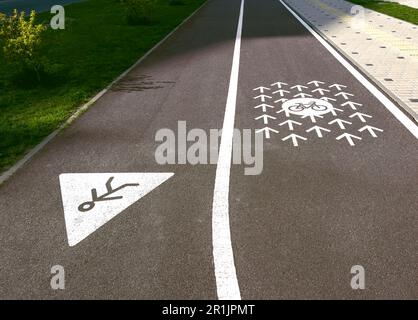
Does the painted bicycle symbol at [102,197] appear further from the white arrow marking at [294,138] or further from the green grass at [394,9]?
the green grass at [394,9]

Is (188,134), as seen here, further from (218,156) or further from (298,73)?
(298,73)

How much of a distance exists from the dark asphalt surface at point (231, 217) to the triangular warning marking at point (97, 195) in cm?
14

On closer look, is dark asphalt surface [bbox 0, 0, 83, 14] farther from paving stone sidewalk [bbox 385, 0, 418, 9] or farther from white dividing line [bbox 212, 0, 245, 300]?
white dividing line [bbox 212, 0, 245, 300]

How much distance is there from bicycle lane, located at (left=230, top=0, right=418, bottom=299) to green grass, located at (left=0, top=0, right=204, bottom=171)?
410 cm

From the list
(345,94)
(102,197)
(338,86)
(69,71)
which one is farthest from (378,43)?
(102,197)

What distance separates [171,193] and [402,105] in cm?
617

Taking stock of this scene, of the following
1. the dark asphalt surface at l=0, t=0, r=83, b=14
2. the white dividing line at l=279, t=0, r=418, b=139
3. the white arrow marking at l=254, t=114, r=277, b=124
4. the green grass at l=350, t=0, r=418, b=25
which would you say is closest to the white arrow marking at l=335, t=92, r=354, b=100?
the white dividing line at l=279, t=0, r=418, b=139

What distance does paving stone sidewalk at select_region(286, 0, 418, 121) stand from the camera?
10.7 m

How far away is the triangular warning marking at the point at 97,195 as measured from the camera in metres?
5.34

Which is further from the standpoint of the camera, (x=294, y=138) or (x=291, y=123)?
(x=291, y=123)

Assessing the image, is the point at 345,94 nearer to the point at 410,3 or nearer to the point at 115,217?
the point at 115,217

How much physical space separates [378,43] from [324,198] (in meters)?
12.3

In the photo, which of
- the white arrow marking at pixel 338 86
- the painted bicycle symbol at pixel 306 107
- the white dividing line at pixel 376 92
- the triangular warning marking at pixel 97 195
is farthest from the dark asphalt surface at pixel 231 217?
the white arrow marking at pixel 338 86

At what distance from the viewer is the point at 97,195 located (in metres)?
5.98
